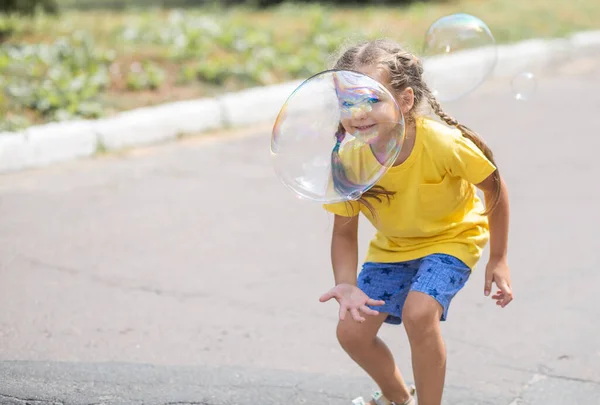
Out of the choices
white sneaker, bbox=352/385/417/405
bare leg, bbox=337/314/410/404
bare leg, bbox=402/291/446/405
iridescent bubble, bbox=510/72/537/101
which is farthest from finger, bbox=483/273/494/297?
iridescent bubble, bbox=510/72/537/101

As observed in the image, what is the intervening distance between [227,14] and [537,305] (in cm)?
776

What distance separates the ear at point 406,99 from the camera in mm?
2795

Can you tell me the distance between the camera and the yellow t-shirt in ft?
9.33

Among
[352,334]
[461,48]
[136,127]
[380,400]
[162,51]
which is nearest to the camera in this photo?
[352,334]

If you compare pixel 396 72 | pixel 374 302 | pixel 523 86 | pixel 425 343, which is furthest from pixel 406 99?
pixel 523 86

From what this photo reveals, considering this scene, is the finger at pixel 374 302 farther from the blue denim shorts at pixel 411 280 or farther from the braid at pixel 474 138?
the braid at pixel 474 138

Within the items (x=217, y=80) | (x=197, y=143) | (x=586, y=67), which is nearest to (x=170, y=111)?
(x=197, y=143)

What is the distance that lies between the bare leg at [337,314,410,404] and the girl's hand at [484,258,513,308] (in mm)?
344

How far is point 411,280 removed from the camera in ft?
9.66

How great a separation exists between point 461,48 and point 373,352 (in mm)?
1560

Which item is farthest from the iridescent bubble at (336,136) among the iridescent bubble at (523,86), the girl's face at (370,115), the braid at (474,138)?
the iridescent bubble at (523,86)

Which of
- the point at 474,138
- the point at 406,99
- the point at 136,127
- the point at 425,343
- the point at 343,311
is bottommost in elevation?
the point at 136,127

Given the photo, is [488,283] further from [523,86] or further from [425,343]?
[523,86]

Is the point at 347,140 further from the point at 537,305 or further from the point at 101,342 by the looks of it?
the point at 537,305
